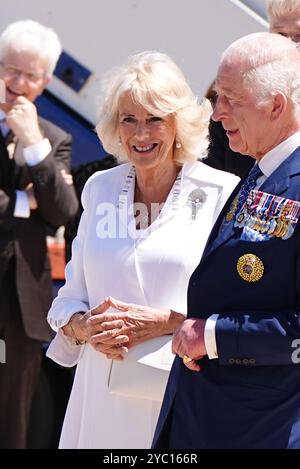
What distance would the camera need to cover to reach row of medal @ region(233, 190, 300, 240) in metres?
3.05

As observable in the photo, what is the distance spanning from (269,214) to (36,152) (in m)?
2.16

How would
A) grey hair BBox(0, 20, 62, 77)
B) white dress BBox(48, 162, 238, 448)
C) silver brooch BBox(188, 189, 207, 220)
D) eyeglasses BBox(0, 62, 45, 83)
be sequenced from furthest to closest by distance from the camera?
eyeglasses BBox(0, 62, 45, 83)
grey hair BBox(0, 20, 62, 77)
silver brooch BBox(188, 189, 207, 220)
white dress BBox(48, 162, 238, 448)

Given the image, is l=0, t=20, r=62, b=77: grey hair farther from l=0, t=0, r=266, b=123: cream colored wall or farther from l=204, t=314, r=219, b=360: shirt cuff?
l=204, t=314, r=219, b=360: shirt cuff

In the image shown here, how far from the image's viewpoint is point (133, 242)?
3.80 meters

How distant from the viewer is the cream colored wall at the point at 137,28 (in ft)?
15.7

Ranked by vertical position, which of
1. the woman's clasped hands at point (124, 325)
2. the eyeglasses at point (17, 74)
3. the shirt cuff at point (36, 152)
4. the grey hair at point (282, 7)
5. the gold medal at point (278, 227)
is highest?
the grey hair at point (282, 7)

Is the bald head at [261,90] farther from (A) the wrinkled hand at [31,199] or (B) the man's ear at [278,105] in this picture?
(A) the wrinkled hand at [31,199]

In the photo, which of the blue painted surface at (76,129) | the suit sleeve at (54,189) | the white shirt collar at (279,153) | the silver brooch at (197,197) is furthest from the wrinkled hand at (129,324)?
the blue painted surface at (76,129)

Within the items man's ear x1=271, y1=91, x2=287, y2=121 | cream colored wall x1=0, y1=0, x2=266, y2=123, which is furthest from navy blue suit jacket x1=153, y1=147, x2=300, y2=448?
cream colored wall x1=0, y1=0, x2=266, y2=123

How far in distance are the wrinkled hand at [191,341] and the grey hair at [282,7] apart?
1437mm

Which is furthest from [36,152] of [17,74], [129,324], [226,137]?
[129,324]

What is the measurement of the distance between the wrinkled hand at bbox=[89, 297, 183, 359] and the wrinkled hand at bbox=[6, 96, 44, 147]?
1.54m

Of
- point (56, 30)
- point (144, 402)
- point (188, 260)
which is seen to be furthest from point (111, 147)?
point (56, 30)
